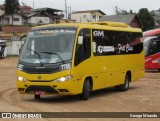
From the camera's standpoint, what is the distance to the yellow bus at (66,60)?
584 inches

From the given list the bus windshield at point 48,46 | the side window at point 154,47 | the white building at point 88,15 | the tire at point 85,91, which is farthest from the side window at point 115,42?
the white building at point 88,15

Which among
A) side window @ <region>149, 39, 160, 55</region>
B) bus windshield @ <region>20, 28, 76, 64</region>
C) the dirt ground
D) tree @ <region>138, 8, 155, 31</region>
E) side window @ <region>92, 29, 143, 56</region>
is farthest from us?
tree @ <region>138, 8, 155, 31</region>

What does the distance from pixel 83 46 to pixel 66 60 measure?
108 cm

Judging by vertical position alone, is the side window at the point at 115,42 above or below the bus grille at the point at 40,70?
above

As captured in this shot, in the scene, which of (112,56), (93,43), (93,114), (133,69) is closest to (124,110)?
(93,114)

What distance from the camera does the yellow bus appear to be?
14844 mm

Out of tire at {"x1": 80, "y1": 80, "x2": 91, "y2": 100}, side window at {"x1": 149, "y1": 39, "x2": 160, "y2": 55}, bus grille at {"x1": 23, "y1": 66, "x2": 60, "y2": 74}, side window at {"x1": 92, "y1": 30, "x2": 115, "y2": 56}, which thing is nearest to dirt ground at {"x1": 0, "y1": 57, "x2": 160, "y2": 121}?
tire at {"x1": 80, "y1": 80, "x2": 91, "y2": 100}

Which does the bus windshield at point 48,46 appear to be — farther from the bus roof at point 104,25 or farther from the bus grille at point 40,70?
the bus roof at point 104,25

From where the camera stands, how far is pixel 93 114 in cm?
1244

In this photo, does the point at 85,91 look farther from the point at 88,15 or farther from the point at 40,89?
the point at 88,15

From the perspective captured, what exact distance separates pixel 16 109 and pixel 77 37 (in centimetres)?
356

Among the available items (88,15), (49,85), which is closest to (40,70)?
(49,85)

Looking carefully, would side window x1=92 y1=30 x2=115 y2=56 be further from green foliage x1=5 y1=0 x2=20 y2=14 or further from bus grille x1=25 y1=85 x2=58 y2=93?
green foliage x1=5 y1=0 x2=20 y2=14

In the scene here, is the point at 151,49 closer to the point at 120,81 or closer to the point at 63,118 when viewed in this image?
the point at 120,81
